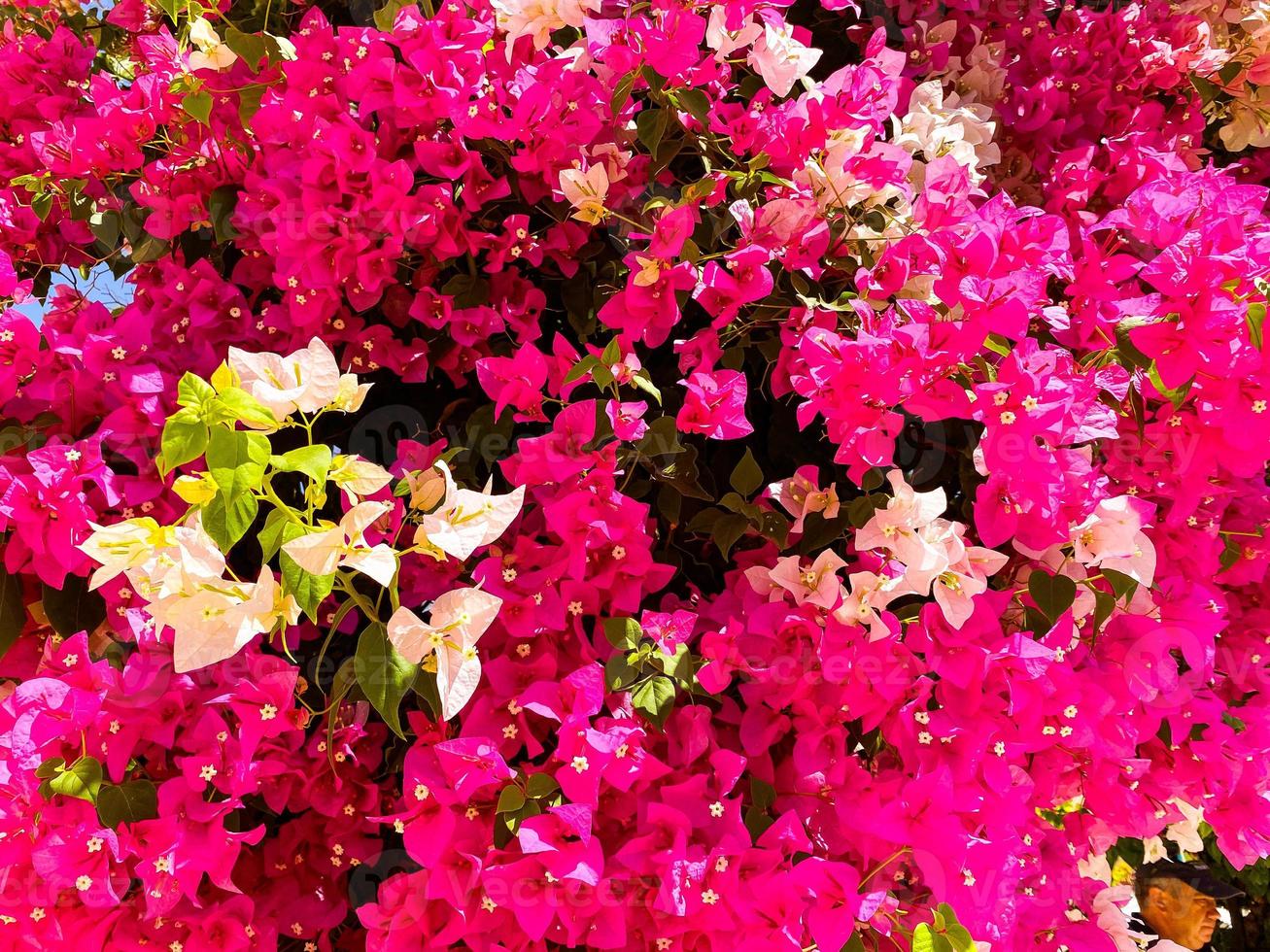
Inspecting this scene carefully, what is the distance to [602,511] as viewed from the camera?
875 millimetres

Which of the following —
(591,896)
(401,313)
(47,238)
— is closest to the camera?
(591,896)

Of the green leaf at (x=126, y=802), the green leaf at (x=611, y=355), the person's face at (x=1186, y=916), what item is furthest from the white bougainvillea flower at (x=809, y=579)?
the person's face at (x=1186, y=916)

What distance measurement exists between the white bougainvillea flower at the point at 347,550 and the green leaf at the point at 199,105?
2.16ft

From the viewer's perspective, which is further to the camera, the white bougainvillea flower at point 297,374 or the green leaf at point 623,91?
the green leaf at point 623,91

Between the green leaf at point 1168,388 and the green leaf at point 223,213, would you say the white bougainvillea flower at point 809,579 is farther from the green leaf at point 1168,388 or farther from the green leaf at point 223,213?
the green leaf at point 223,213

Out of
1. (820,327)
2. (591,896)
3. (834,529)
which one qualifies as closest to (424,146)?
(820,327)

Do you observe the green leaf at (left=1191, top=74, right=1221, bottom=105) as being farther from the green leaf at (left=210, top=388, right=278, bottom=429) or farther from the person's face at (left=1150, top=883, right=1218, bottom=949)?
the person's face at (left=1150, top=883, right=1218, bottom=949)

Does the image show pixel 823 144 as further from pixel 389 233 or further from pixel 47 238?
pixel 47 238

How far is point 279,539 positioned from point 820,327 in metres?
0.57

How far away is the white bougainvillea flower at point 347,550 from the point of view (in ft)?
2.00

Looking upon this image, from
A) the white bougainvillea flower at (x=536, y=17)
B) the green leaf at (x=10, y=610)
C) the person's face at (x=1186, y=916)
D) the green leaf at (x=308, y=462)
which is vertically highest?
the white bougainvillea flower at (x=536, y=17)

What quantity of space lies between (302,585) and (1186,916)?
2.27 m

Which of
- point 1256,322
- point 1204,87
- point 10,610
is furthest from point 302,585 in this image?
point 1204,87

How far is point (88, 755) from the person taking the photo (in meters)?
0.83
